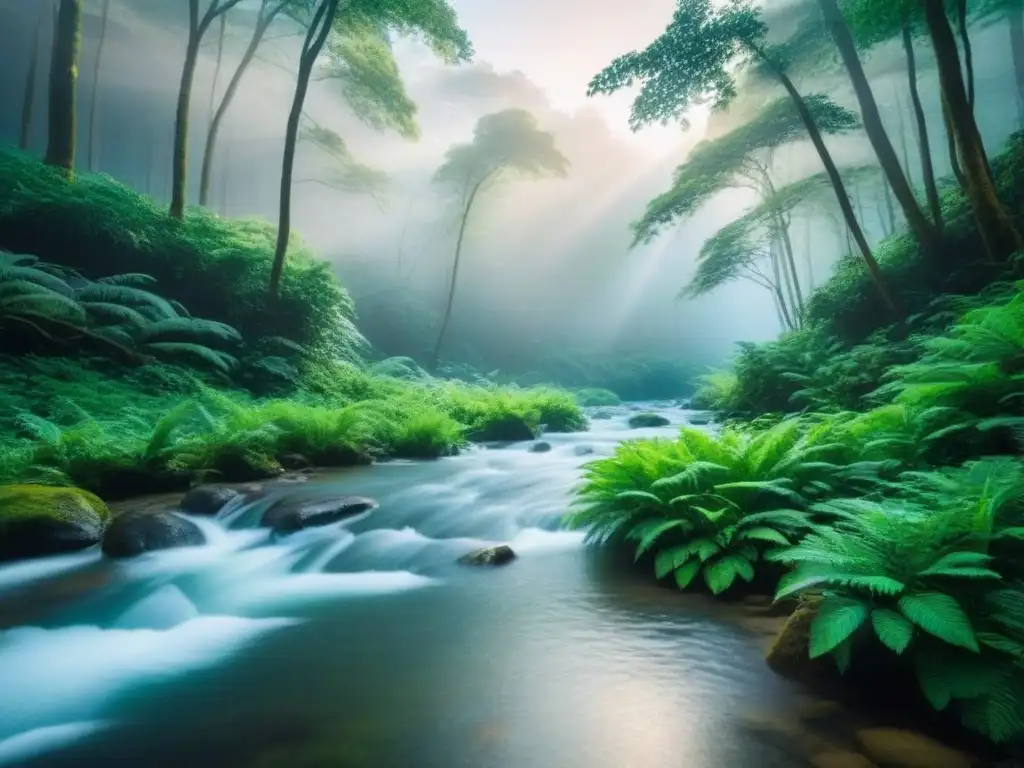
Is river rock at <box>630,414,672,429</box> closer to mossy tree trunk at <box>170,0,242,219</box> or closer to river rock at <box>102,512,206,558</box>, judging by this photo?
river rock at <box>102,512,206,558</box>

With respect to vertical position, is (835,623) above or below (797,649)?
above

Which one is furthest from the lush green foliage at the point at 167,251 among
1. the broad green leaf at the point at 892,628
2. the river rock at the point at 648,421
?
the broad green leaf at the point at 892,628

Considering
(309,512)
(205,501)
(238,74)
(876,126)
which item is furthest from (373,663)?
(238,74)

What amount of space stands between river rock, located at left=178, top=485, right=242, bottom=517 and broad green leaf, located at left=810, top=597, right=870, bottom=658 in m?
5.44

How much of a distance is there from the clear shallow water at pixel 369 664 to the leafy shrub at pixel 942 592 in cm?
47

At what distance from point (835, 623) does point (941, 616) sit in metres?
0.35

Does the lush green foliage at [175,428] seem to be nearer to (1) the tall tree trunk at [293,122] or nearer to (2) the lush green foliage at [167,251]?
(2) the lush green foliage at [167,251]

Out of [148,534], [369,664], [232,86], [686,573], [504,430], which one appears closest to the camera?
[369,664]

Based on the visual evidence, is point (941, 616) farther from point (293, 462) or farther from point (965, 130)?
point (965, 130)

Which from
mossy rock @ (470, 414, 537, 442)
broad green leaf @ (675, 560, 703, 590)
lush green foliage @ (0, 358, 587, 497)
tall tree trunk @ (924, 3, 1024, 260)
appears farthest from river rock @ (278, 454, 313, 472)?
tall tree trunk @ (924, 3, 1024, 260)

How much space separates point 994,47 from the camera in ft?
129

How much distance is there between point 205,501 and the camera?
5.55 m

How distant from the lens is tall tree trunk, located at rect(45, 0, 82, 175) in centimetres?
1166

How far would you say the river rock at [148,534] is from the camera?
441 cm
